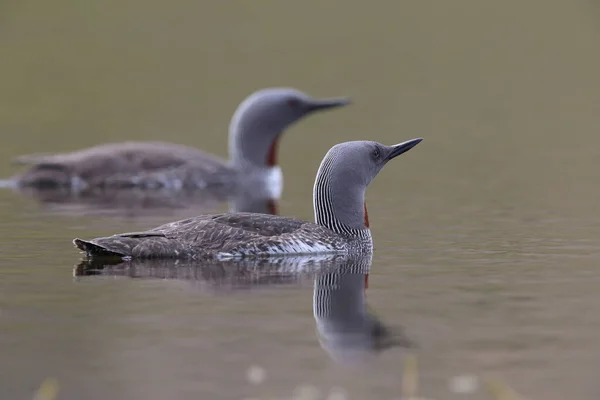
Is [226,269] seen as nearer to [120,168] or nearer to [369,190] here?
[369,190]

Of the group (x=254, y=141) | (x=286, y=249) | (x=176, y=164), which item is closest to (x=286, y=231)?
(x=286, y=249)

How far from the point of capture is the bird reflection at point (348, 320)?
22.3ft

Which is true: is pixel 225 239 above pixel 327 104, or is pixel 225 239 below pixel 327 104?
below

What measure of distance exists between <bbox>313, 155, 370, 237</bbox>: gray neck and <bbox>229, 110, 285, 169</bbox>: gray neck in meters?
5.88

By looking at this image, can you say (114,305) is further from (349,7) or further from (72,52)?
(349,7)

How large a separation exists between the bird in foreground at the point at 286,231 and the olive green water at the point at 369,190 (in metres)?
0.35

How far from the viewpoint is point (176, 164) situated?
49.4 ft

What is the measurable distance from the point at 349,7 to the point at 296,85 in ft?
44.9

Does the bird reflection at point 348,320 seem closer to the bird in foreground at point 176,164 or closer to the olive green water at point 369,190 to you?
the olive green water at point 369,190

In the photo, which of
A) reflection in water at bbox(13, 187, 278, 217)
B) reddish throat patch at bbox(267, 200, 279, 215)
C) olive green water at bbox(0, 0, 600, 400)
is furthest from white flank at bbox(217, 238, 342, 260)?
reflection in water at bbox(13, 187, 278, 217)

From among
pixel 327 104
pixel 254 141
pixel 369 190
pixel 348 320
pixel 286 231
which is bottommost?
pixel 348 320

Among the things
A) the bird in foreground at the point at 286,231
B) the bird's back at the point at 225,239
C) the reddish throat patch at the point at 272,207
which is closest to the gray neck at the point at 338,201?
the bird in foreground at the point at 286,231

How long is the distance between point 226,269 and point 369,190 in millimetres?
5599

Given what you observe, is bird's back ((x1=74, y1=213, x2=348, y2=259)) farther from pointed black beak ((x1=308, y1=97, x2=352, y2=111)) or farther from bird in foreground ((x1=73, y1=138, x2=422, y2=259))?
pointed black beak ((x1=308, y1=97, x2=352, y2=111))
